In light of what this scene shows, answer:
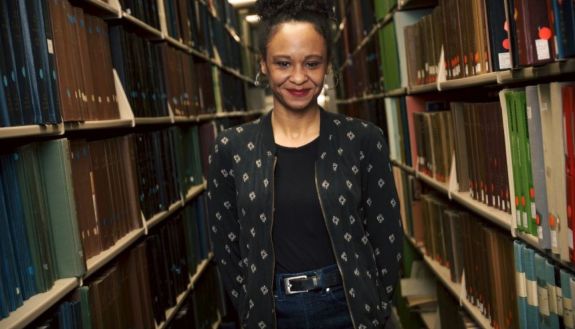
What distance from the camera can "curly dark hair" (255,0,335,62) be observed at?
163 cm

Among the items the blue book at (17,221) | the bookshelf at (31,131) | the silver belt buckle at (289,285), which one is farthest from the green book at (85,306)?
the silver belt buckle at (289,285)

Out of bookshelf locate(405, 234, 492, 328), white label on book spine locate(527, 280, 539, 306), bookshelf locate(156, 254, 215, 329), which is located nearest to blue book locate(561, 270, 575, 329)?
white label on book spine locate(527, 280, 539, 306)

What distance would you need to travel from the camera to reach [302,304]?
5.20 ft

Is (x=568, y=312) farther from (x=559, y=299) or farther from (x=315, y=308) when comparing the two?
(x=315, y=308)

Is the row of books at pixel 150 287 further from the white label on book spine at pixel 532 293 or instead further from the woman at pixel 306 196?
the white label on book spine at pixel 532 293

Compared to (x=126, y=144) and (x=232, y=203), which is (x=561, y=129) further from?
(x=126, y=144)

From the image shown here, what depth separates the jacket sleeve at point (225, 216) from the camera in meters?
1.72

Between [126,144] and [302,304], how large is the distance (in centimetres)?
98

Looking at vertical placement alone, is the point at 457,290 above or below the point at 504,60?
below

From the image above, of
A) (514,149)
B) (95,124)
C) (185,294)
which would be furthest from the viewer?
(185,294)

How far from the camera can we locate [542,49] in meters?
1.22

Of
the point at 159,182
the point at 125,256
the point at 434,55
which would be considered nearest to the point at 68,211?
the point at 125,256

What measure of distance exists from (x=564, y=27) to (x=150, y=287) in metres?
1.76

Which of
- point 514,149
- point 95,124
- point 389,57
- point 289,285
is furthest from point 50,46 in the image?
point 389,57
